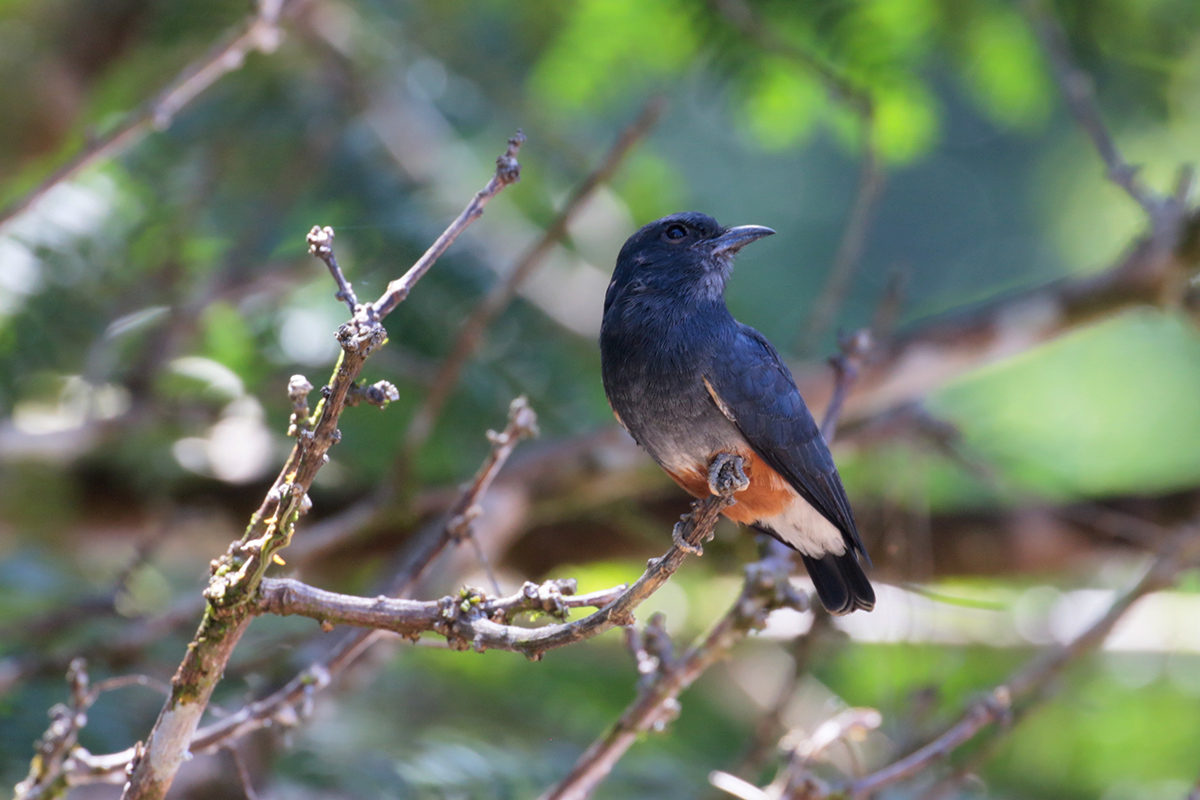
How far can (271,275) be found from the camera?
Result: 5.32 metres

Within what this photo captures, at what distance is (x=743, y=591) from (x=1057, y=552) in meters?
3.40

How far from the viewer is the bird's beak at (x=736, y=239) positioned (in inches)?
118

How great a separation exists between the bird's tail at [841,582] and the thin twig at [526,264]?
1397 mm

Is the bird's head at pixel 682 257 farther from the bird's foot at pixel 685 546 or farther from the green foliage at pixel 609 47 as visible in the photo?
the green foliage at pixel 609 47

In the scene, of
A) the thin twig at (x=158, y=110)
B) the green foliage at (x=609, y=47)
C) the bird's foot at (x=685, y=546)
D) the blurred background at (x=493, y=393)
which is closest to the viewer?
the bird's foot at (x=685, y=546)

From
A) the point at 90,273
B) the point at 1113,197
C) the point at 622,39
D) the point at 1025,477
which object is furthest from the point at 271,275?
the point at 1113,197

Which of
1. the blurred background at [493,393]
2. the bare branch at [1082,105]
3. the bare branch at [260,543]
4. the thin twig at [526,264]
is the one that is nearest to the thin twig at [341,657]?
the bare branch at [260,543]

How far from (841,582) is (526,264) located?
1.58m

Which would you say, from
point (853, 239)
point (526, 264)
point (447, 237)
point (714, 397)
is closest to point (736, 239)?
point (714, 397)

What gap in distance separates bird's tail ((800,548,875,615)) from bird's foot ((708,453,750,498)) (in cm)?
61

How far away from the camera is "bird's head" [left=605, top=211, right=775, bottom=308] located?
9.60ft

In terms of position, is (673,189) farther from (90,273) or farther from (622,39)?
(90,273)

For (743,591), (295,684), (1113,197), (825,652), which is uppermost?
(1113,197)

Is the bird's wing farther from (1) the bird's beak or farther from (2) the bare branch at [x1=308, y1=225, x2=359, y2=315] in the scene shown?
(2) the bare branch at [x1=308, y1=225, x2=359, y2=315]
